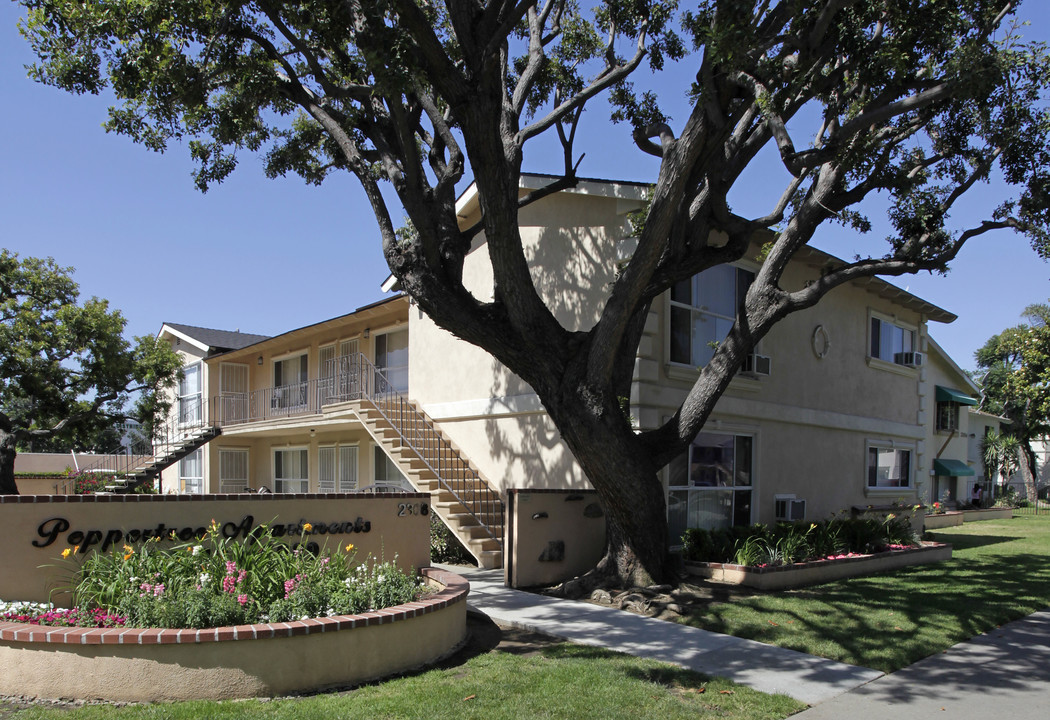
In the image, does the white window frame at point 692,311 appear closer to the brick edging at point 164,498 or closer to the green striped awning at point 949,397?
the brick edging at point 164,498

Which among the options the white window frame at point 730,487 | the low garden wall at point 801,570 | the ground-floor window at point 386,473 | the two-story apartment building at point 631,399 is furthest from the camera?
the ground-floor window at point 386,473

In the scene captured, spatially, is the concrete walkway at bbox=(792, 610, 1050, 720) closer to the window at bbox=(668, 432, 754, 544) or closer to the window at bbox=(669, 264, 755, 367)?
the window at bbox=(668, 432, 754, 544)

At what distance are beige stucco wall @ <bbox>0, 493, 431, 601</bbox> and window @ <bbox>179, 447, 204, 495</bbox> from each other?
61.2 feet

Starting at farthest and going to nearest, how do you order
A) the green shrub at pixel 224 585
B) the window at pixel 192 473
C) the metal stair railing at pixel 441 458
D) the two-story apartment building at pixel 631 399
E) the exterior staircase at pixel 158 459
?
the window at pixel 192 473
the exterior staircase at pixel 158 459
the metal stair railing at pixel 441 458
the two-story apartment building at pixel 631 399
the green shrub at pixel 224 585

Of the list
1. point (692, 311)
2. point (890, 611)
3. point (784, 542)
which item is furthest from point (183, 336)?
point (890, 611)

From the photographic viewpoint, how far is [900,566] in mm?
14328

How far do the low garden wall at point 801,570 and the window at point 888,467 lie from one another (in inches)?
179

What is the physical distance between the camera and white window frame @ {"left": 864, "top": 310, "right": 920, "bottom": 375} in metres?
18.8

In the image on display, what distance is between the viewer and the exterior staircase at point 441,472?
1323cm

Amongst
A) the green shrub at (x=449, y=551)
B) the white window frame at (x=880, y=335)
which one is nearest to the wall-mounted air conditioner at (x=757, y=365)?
the white window frame at (x=880, y=335)

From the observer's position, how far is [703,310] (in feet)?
45.9

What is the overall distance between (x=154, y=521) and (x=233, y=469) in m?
19.2

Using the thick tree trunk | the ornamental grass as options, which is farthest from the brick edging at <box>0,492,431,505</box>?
the thick tree trunk

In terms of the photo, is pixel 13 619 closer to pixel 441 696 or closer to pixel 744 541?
pixel 441 696
